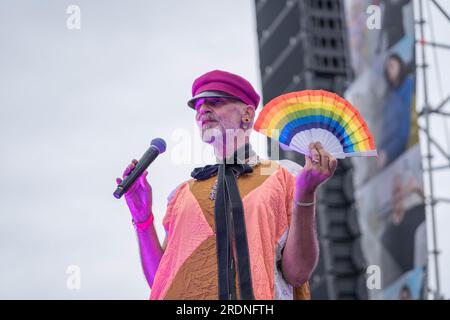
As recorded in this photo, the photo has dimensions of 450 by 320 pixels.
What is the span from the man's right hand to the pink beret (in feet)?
1.22

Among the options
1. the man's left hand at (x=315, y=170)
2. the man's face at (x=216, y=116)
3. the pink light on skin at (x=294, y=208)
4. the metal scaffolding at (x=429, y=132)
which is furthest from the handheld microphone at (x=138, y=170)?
the metal scaffolding at (x=429, y=132)

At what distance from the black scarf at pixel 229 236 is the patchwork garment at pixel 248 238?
66 millimetres

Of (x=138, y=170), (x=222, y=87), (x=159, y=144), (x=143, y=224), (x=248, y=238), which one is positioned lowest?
(x=248, y=238)

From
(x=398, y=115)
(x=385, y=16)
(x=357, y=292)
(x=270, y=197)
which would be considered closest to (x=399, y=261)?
(x=357, y=292)

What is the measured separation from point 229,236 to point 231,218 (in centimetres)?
7

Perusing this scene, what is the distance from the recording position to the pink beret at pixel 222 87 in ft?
11.8

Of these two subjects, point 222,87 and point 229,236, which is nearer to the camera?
point 229,236

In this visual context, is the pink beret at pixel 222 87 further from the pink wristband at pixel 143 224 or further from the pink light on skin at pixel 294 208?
the pink wristband at pixel 143 224

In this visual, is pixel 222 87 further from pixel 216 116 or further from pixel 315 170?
pixel 315 170

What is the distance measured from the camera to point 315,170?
310 centimetres

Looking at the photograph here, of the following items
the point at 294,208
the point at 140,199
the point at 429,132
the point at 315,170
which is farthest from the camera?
→ the point at 429,132

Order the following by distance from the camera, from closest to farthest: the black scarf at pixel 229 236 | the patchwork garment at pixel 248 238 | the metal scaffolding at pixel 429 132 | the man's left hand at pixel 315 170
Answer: the man's left hand at pixel 315 170 < the black scarf at pixel 229 236 < the patchwork garment at pixel 248 238 < the metal scaffolding at pixel 429 132

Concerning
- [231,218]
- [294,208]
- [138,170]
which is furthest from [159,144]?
[294,208]

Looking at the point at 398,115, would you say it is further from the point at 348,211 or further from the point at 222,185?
the point at 222,185
